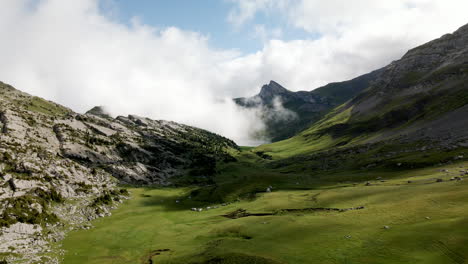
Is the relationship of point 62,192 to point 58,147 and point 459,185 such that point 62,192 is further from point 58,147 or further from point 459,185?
point 459,185

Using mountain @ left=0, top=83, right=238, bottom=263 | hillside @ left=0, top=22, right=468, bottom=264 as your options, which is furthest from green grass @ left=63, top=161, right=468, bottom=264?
mountain @ left=0, top=83, right=238, bottom=263

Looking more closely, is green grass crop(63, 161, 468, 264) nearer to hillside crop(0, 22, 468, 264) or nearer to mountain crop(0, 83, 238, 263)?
hillside crop(0, 22, 468, 264)

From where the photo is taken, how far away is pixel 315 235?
44375mm

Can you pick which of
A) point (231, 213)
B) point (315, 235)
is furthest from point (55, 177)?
point (315, 235)

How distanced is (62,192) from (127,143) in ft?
352

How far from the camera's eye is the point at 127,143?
199125 mm

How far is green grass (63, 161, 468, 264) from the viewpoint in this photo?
34094mm

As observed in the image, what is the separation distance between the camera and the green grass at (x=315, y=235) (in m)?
34.1

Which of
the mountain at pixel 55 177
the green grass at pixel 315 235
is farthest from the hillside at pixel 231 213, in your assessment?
the mountain at pixel 55 177

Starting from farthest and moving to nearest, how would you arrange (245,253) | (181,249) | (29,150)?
(29,150) < (181,249) < (245,253)

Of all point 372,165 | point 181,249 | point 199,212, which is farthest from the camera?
point 372,165

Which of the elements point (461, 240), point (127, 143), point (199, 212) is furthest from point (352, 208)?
point (127, 143)

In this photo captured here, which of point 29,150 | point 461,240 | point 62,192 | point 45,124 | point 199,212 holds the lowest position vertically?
point 199,212

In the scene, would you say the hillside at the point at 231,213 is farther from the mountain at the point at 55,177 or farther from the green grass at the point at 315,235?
the mountain at the point at 55,177
